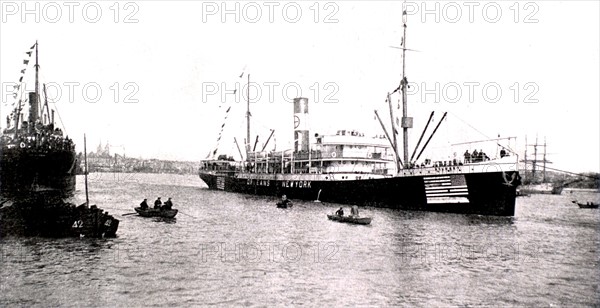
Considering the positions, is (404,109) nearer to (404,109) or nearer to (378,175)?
(404,109)

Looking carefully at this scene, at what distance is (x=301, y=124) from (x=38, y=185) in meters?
31.2

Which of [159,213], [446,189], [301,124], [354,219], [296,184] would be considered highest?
[301,124]

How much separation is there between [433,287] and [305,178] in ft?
126

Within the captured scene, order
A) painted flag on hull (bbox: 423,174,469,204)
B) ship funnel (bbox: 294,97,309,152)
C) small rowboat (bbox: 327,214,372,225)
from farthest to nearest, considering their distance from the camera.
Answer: ship funnel (bbox: 294,97,309,152)
painted flag on hull (bbox: 423,174,469,204)
small rowboat (bbox: 327,214,372,225)

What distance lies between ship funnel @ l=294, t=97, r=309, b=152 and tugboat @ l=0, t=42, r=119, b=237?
2860 cm

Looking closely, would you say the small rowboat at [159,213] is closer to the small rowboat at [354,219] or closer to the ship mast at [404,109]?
the small rowboat at [354,219]

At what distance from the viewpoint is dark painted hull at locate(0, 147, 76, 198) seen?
49906mm

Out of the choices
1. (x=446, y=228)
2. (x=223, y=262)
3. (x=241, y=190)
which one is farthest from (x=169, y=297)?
(x=241, y=190)

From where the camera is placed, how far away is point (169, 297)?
14.9 m

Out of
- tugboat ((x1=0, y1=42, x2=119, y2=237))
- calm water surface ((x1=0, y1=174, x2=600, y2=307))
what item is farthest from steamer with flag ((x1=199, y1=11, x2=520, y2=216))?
tugboat ((x1=0, y1=42, x2=119, y2=237))

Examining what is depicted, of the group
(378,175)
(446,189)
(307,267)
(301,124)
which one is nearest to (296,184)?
(301,124)

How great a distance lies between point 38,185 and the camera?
2090 inches

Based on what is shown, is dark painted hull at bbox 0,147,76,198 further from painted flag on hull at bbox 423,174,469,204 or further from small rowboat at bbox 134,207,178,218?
painted flag on hull at bbox 423,174,469,204

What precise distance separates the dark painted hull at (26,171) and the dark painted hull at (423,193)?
29.0 meters
